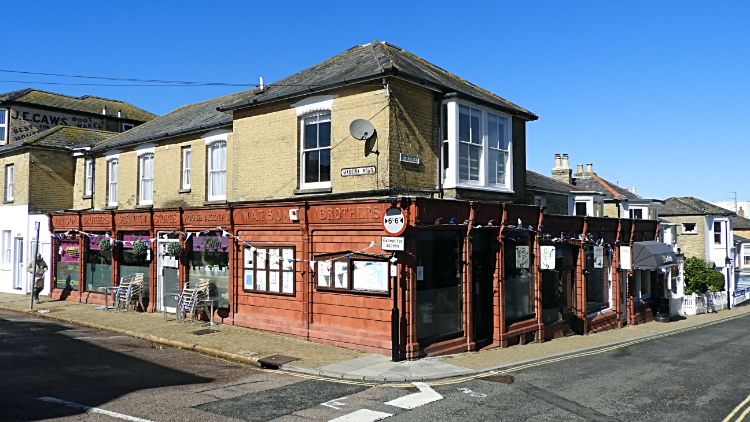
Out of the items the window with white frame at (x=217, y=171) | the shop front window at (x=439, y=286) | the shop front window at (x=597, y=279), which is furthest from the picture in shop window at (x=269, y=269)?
the shop front window at (x=597, y=279)

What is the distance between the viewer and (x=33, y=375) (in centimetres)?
1045

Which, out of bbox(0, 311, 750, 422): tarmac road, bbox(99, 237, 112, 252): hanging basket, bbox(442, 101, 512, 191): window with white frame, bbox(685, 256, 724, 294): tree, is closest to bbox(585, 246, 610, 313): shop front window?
bbox(442, 101, 512, 191): window with white frame

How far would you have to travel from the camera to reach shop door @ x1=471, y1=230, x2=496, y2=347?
14.9 m

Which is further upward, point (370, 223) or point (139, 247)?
point (370, 223)

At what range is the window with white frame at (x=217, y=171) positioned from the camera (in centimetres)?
1869

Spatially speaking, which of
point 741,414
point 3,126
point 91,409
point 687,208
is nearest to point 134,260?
point 91,409

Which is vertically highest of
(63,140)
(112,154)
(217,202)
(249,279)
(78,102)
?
(78,102)

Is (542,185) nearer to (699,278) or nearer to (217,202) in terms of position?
(699,278)

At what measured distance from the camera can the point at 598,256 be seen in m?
20.1

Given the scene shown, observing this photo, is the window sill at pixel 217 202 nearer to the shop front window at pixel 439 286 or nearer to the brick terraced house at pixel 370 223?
the brick terraced house at pixel 370 223

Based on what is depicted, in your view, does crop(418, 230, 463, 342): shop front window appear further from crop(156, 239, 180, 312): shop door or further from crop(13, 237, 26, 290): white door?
crop(13, 237, 26, 290): white door

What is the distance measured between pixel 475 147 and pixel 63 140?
20396 millimetres

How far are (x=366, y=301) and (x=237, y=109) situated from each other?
309 inches

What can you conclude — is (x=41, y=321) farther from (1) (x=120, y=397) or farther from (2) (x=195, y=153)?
(1) (x=120, y=397)
